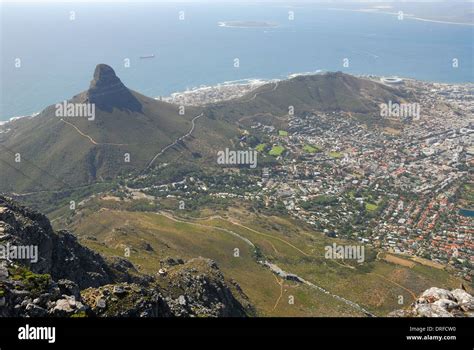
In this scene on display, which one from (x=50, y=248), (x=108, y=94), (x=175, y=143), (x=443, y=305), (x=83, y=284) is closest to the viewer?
(x=443, y=305)

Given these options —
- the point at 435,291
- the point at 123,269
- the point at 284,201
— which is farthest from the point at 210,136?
the point at 435,291

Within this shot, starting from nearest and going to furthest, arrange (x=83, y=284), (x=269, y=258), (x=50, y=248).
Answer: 1. (x=50, y=248)
2. (x=83, y=284)
3. (x=269, y=258)

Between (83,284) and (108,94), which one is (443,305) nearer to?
(83,284)

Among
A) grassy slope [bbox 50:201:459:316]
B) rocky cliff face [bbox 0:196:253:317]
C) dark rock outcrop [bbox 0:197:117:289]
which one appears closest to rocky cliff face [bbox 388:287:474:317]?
rocky cliff face [bbox 0:196:253:317]

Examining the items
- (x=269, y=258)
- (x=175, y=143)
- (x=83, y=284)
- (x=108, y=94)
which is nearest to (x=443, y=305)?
(x=83, y=284)

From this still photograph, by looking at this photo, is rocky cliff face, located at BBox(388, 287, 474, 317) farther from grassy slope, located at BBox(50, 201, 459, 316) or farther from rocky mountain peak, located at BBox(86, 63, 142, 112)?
rocky mountain peak, located at BBox(86, 63, 142, 112)

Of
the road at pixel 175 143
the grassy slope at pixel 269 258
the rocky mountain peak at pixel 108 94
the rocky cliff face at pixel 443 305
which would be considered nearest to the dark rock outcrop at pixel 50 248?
the grassy slope at pixel 269 258

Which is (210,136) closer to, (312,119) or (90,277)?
(312,119)
